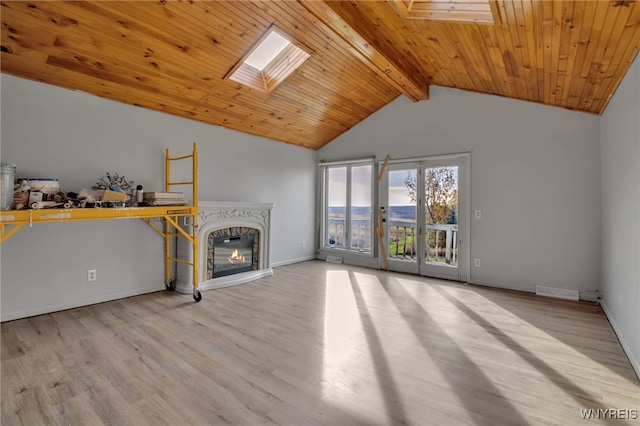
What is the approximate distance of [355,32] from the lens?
322cm

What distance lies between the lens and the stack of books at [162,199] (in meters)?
3.46

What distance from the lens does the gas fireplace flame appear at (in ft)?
15.1

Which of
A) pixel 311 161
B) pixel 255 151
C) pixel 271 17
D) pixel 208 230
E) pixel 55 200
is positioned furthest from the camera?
pixel 311 161

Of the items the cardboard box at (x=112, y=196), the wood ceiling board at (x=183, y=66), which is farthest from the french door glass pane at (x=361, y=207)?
Result: the cardboard box at (x=112, y=196)

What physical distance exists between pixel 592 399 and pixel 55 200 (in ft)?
14.6

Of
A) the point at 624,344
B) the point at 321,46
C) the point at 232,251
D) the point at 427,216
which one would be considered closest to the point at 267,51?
the point at 321,46

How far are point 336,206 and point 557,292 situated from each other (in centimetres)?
392

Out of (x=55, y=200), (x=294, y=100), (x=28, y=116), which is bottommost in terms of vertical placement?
(x=55, y=200)

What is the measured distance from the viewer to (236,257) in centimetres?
468

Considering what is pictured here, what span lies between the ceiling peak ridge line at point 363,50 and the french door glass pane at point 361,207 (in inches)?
68.5

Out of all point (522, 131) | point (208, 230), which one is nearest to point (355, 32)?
point (522, 131)

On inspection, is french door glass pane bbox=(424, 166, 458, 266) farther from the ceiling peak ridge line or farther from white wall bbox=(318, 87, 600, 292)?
the ceiling peak ridge line

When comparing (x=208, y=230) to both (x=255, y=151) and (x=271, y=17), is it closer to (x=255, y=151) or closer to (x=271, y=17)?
(x=255, y=151)

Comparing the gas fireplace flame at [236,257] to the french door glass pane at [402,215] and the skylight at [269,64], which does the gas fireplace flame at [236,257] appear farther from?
the french door glass pane at [402,215]
